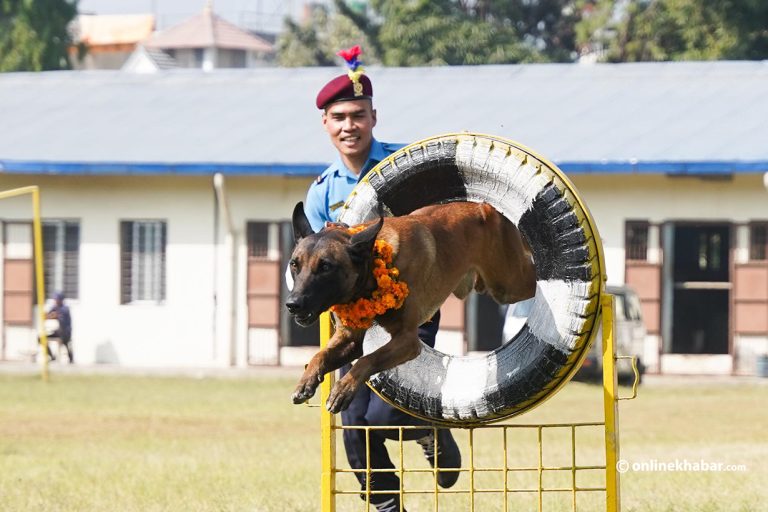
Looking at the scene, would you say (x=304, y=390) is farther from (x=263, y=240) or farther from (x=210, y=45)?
(x=210, y=45)

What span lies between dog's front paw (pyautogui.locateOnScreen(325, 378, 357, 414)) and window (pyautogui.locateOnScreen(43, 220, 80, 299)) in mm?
18877

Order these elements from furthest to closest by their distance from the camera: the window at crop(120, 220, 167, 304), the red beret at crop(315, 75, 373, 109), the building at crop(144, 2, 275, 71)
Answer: the building at crop(144, 2, 275, 71) → the window at crop(120, 220, 167, 304) → the red beret at crop(315, 75, 373, 109)

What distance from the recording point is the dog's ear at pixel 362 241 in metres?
5.68

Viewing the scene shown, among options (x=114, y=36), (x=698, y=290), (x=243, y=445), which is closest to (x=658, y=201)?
(x=698, y=290)

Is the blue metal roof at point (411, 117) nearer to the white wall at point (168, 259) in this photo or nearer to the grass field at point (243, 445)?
the white wall at point (168, 259)

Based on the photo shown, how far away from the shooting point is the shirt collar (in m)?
7.08

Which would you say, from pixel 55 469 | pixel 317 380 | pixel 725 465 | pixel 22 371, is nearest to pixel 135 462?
pixel 55 469

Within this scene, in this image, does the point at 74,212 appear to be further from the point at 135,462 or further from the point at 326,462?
the point at 326,462

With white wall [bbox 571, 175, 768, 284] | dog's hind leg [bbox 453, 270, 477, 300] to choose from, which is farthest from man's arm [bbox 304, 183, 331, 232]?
white wall [bbox 571, 175, 768, 284]

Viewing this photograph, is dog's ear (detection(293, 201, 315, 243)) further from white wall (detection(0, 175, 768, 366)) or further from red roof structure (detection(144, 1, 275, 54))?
red roof structure (detection(144, 1, 275, 54))

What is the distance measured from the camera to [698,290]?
2211 cm

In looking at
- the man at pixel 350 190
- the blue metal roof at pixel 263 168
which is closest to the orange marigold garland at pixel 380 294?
the man at pixel 350 190

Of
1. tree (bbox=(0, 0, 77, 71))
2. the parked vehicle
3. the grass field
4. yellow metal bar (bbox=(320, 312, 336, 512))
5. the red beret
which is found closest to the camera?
yellow metal bar (bbox=(320, 312, 336, 512))

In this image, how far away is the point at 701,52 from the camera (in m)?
29.8
